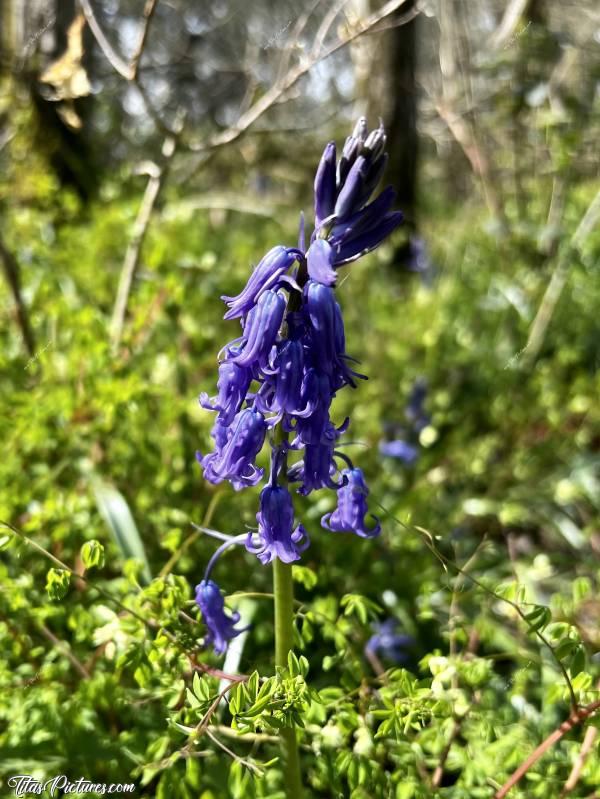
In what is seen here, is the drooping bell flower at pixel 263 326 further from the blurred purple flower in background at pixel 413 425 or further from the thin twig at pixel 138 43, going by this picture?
the blurred purple flower in background at pixel 413 425

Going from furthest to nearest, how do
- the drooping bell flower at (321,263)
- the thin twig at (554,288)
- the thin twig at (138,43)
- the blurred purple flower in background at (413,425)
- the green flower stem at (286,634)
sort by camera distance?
the thin twig at (554,288), the blurred purple flower in background at (413,425), the thin twig at (138,43), the green flower stem at (286,634), the drooping bell flower at (321,263)

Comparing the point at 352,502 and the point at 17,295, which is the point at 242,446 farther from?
the point at 17,295

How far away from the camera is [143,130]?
9219mm

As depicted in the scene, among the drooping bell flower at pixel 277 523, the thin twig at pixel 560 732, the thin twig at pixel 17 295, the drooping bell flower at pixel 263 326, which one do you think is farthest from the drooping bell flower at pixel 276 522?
the thin twig at pixel 17 295

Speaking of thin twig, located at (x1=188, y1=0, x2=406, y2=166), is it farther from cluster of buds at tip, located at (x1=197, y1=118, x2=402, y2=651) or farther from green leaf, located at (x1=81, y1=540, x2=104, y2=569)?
green leaf, located at (x1=81, y1=540, x2=104, y2=569)

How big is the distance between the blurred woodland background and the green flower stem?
0.07 meters

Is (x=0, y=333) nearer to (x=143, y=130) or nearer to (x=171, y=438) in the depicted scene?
(x=171, y=438)

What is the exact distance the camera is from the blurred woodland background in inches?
66.1

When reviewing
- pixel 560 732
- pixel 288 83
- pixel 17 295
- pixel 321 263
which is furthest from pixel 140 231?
pixel 560 732

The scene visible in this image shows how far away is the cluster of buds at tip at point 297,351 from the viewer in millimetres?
1276

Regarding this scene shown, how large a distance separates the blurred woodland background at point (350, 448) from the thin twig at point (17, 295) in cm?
1

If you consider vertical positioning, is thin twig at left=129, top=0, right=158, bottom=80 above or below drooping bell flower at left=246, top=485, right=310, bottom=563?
above

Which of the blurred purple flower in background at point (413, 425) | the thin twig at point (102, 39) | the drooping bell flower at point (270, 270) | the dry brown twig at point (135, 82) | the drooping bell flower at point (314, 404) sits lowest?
the blurred purple flower in background at point (413, 425)

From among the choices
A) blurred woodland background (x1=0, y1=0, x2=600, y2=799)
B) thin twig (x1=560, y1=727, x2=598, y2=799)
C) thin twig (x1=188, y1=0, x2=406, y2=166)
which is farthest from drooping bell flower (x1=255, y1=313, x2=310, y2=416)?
thin twig (x1=188, y1=0, x2=406, y2=166)
